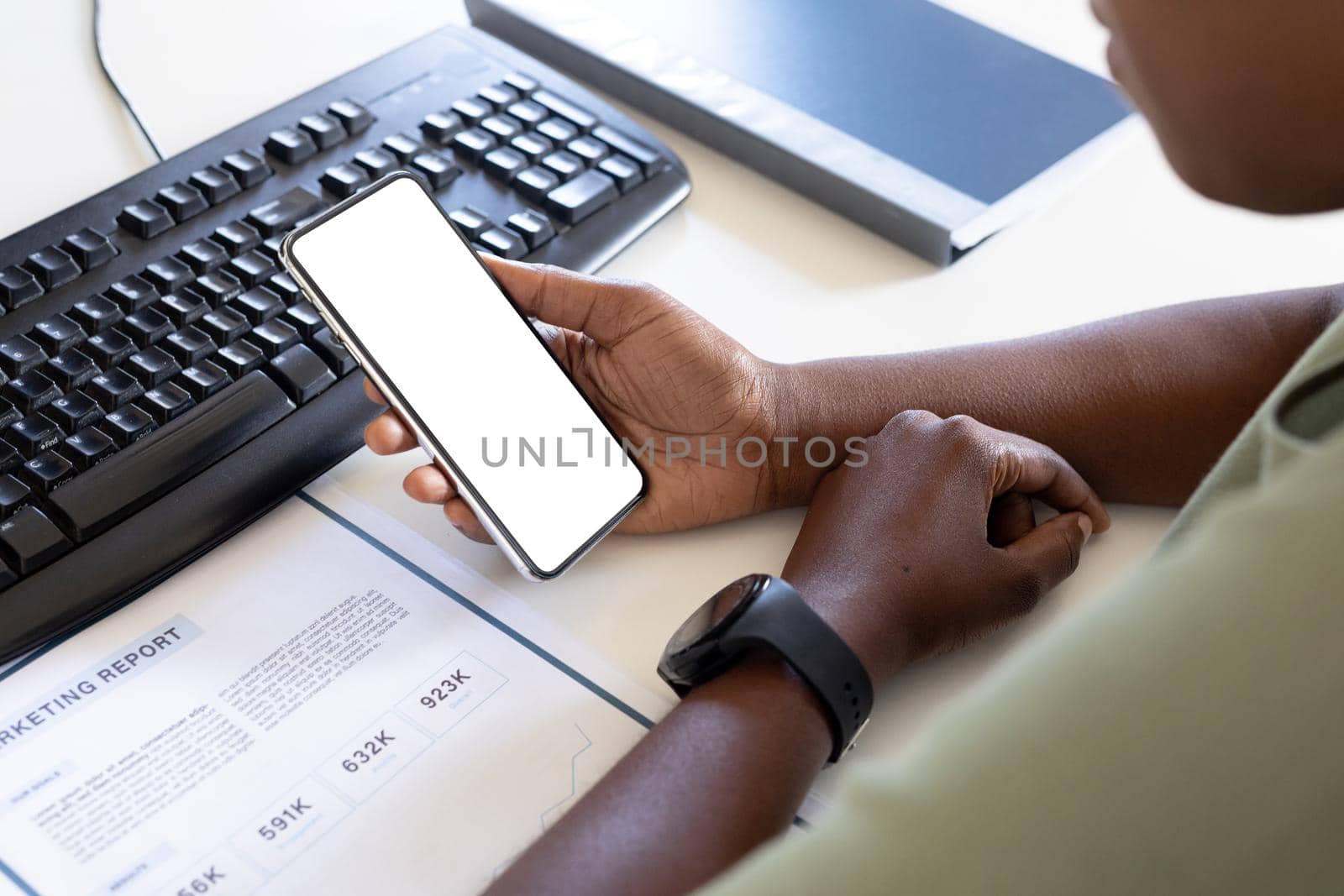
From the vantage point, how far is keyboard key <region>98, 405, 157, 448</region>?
0.53 m

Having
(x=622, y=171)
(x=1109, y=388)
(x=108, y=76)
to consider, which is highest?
(x=108, y=76)

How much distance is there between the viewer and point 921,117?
77cm

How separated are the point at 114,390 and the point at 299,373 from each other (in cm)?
8

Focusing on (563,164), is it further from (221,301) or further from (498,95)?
(221,301)

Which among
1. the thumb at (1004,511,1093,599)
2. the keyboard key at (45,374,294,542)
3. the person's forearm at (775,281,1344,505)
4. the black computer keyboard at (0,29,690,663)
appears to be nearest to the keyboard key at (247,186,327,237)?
the black computer keyboard at (0,29,690,663)

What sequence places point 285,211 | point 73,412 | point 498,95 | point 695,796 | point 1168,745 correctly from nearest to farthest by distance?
point 1168,745, point 695,796, point 73,412, point 285,211, point 498,95

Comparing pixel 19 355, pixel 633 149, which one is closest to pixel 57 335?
pixel 19 355

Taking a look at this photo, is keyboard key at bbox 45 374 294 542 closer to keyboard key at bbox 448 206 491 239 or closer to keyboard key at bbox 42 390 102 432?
keyboard key at bbox 42 390 102 432

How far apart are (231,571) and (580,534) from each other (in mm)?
163

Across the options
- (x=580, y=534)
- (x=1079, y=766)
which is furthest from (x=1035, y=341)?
(x=1079, y=766)

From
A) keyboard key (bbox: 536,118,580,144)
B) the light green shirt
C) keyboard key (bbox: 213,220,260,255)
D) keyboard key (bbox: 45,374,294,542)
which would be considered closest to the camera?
the light green shirt

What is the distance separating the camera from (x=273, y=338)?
580 mm

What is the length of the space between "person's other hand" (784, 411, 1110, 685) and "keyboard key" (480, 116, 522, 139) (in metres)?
0.30

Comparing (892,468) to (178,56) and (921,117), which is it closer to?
(921,117)
